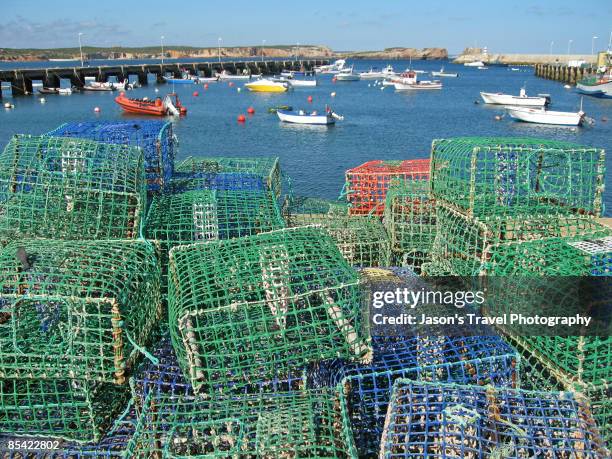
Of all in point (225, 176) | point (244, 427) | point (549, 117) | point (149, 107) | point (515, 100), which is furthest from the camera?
point (515, 100)

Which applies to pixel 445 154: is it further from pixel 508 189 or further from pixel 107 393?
pixel 107 393

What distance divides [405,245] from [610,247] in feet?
8.23

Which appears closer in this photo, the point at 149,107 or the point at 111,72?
the point at 149,107

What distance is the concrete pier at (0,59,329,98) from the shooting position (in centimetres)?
5184

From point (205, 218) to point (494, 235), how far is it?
2550 millimetres

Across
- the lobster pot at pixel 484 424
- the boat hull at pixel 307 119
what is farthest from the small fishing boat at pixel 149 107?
the lobster pot at pixel 484 424

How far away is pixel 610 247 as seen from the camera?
4.31 m

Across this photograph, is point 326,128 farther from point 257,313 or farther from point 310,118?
point 257,313

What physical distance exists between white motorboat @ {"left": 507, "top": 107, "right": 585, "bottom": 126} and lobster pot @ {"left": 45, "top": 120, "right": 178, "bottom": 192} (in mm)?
28026

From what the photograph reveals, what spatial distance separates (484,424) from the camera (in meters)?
2.98

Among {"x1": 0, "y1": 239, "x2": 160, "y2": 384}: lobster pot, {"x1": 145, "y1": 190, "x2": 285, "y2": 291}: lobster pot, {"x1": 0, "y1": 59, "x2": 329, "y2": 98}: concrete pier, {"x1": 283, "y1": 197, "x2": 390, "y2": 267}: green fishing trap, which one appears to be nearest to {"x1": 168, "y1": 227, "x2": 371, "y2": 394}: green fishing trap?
{"x1": 0, "y1": 239, "x2": 160, "y2": 384}: lobster pot

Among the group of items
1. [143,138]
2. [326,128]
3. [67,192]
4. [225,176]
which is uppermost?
[143,138]

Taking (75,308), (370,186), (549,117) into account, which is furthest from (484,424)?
(549,117)

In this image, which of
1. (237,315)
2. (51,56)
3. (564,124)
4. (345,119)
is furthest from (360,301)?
(51,56)
